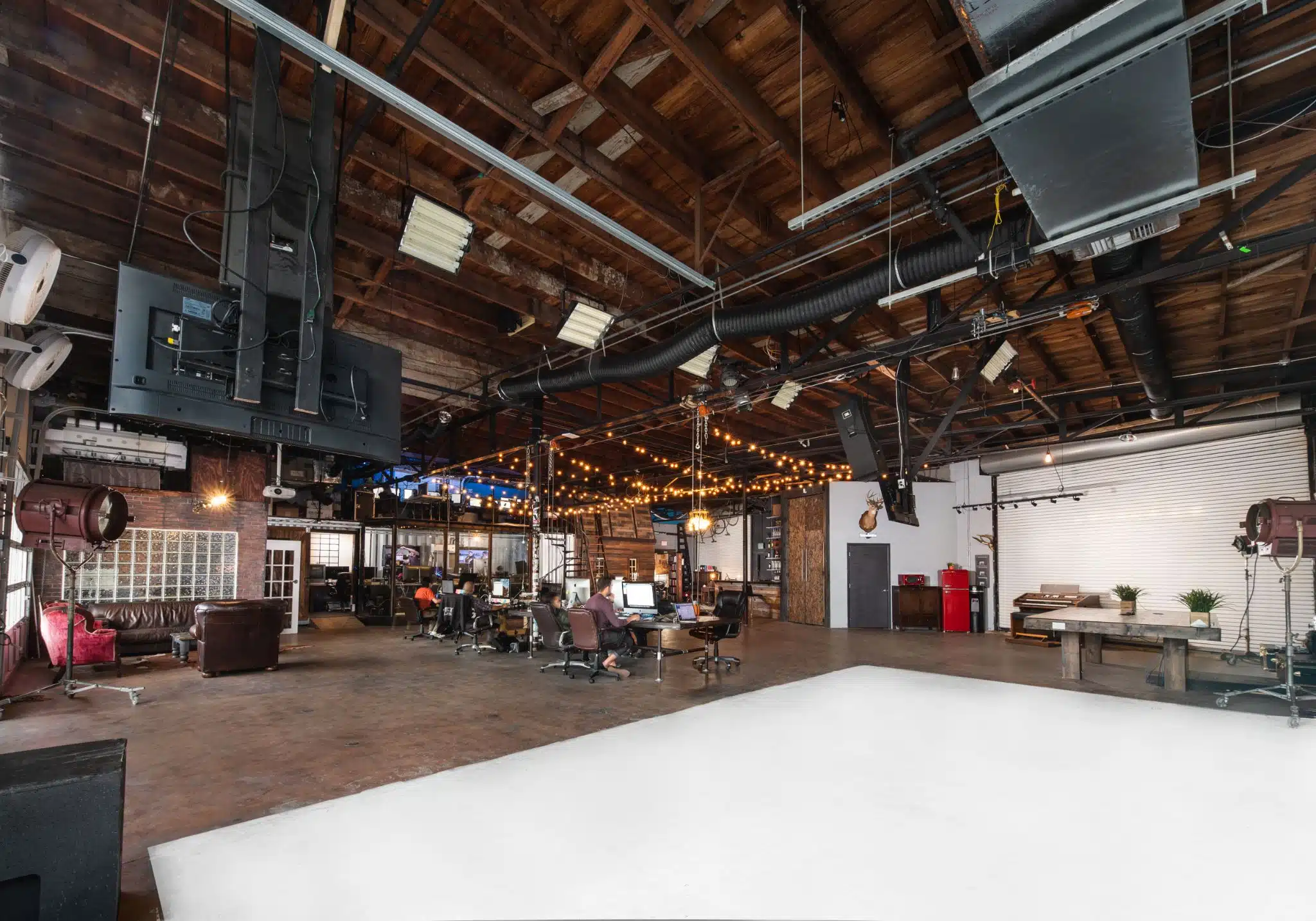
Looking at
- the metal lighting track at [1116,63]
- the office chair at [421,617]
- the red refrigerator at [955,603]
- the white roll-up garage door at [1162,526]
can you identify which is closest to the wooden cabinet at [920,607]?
the red refrigerator at [955,603]

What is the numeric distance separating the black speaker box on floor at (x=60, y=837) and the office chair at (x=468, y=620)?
8.93 m

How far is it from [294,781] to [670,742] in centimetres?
368

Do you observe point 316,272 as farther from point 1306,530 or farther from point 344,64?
point 1306,530

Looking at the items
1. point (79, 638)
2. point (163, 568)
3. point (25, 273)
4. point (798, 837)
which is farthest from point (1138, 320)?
point (163, 568)

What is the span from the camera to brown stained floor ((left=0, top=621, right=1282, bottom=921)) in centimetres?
380

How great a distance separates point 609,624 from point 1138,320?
6311mm

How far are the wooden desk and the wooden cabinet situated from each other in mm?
5541

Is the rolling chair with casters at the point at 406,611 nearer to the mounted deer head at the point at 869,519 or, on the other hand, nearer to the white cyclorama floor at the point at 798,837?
the mounted deer head at the point at 869,519

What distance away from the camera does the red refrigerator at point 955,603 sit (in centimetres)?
1330

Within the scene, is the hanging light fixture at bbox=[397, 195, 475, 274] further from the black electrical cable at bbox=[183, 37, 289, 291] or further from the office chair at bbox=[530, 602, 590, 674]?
the office chair at bbox=[530, 602, 590, 674]

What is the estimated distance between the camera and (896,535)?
13.8 m

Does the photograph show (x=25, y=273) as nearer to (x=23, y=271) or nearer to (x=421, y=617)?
(x=23, y=271)

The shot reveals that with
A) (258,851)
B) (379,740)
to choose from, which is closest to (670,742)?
(258,851)

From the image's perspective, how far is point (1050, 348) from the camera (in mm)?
7684
